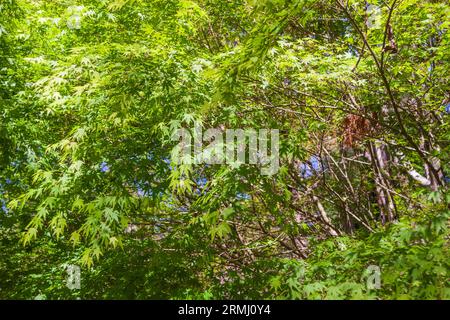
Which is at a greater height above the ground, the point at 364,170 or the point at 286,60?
the point at 286,60

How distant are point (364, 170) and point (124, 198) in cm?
628

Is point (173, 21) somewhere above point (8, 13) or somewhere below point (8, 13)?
below

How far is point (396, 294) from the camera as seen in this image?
2.24 meters

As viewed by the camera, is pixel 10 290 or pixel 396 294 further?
pixel 10 290

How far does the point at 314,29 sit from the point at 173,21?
179 inches

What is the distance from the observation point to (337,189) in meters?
8.75

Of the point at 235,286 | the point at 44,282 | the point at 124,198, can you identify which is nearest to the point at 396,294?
the point at 235,286

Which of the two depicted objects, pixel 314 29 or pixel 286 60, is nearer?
pixel 286 60

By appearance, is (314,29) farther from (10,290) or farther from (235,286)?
(10,290)
